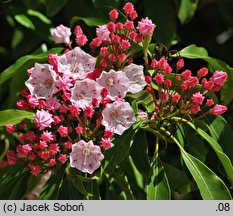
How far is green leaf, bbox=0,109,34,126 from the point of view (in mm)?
1947

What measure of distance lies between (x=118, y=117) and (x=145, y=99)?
0.17m

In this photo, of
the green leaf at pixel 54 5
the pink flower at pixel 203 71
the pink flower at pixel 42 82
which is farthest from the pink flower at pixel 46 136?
the green leaf at pixel 54 5

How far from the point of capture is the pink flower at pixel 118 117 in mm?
1818

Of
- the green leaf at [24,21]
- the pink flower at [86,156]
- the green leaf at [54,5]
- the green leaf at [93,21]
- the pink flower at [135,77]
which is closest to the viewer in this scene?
the pink flower at [86,156]

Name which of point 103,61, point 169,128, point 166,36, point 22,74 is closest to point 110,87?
point 103,61

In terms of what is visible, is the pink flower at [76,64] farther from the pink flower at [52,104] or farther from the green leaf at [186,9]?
the green leaf at [186,9]

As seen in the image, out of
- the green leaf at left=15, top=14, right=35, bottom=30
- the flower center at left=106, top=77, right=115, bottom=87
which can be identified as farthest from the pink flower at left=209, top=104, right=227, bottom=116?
the green leaf at left=15, top=14, right=35, bottom=30

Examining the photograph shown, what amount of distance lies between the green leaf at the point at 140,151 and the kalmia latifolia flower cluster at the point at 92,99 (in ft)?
0.38

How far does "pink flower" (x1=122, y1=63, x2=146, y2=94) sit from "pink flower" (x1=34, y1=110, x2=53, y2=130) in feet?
0.82

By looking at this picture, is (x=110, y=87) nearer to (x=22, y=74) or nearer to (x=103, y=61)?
(x=103, y=61)

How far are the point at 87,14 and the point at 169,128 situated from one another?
633mm

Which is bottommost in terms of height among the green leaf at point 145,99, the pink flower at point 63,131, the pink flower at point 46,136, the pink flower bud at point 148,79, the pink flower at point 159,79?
the pink flower at point 46,136

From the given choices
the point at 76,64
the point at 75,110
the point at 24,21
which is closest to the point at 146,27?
the point at 76,64

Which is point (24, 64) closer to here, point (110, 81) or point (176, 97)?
point (110, 81)
